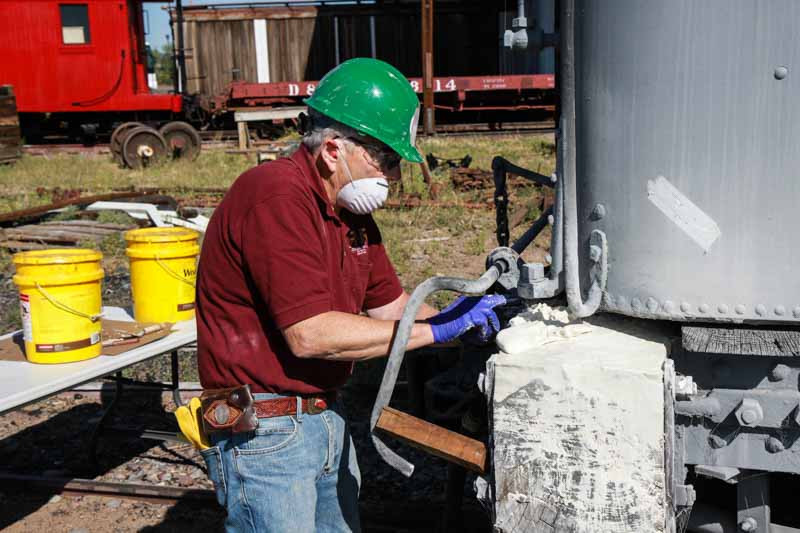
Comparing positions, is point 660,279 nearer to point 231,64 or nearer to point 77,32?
point 77,32

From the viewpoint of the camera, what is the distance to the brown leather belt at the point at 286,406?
262 centimetres

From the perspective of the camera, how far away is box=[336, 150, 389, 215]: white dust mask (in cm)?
271

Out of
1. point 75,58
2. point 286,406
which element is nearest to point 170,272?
point 286,406

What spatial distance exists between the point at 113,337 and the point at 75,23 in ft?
54.5

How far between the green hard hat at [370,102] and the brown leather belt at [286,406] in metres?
0.84

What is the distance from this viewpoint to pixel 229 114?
21.3 m

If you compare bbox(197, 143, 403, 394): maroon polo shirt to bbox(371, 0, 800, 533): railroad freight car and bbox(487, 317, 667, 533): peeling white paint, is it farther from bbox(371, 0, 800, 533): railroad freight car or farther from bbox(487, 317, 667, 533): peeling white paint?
bbox(487, 317, 667, 533): peeling white paint

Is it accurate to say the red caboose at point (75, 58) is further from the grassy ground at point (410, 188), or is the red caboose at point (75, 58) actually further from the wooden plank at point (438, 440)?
the wooden plank at point (438, 440)

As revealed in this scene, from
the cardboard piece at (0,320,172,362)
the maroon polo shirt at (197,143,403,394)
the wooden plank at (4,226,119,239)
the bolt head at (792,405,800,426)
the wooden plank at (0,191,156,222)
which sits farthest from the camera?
the wooden plank at (0,191,156,222)

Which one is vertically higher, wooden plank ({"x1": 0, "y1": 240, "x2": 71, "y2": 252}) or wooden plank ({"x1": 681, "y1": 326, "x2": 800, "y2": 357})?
wooden plank ({"x1": 681, "y1": 326, "x2": 800, "y2": 357})

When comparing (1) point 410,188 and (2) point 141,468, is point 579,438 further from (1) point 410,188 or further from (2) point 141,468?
(1) point 410,188

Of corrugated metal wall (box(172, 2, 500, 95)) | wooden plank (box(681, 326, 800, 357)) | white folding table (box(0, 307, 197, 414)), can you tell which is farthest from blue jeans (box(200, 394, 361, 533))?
corrugated metal wall (box(172, 2, 500, 95))

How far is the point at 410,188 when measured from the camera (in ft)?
37.8

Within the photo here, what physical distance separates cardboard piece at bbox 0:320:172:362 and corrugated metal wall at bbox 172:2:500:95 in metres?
21.7
